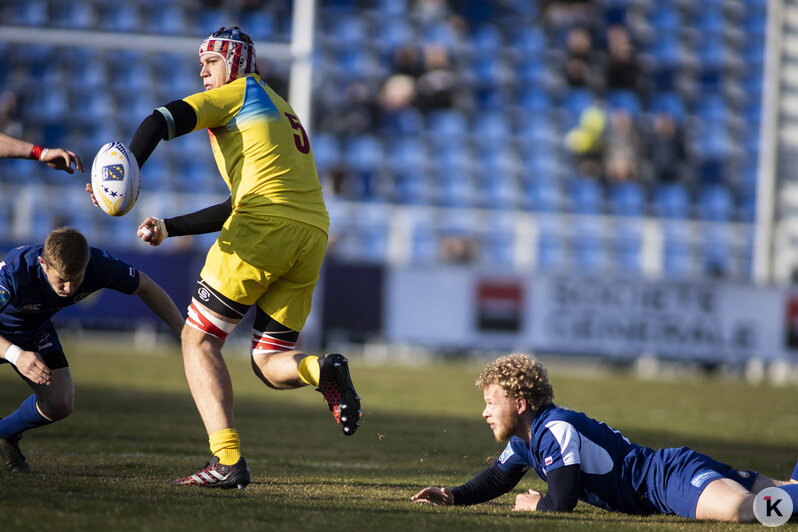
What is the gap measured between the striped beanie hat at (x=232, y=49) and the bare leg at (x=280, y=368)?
1.41 metres

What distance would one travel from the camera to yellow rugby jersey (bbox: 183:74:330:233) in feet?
15.3

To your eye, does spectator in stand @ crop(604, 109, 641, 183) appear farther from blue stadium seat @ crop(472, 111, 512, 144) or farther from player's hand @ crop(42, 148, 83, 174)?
player's hand @ crop(42, 148, 83, 174)

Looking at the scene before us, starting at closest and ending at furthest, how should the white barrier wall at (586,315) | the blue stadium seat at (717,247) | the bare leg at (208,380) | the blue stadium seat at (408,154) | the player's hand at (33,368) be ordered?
the player's hand at (33,368) → the bare leg at (208,380) → the white barrier wall at (586,315) → the blue stadium seat at (717,247) → the blue stadium seat at (408,154)

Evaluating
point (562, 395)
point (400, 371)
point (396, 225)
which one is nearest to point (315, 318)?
point (400, 371)

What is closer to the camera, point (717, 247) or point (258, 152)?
point (258, 152)

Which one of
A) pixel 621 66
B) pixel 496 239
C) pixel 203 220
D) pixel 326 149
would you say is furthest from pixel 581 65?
pixel 203 220

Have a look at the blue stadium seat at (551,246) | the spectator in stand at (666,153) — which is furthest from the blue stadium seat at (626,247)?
the spectator in stand at (666,153)

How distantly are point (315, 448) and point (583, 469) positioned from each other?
286cm

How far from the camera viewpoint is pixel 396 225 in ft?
59.6

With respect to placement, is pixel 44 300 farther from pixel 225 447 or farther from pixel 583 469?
pixel 583 469

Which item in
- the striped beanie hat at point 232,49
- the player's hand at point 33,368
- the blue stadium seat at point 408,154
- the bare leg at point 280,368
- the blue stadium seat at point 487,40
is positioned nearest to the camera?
the player's hand at point 33,368

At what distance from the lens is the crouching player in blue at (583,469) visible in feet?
13.7

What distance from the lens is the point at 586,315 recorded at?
16.8 metres

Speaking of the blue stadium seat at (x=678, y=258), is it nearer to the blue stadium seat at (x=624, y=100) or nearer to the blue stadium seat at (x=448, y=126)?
the blue stadium seat at (x=624, y=100)
